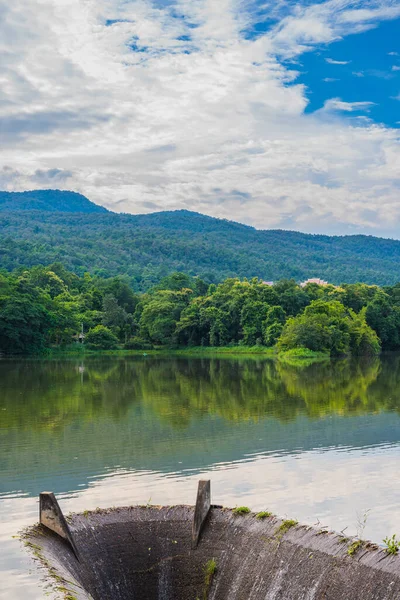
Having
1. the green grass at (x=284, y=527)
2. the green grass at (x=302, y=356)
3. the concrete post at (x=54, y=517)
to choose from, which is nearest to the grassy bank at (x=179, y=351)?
the green grass at (x=302, y=356)

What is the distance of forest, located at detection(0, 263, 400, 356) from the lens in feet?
176

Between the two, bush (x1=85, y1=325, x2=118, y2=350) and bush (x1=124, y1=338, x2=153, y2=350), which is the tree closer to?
bush (x1=124, y1=338, x2=153, y2=350)

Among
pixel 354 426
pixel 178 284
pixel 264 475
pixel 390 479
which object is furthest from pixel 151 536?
pixel 178 284

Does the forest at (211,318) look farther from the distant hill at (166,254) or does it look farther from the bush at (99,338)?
the distant hill at (166,254)

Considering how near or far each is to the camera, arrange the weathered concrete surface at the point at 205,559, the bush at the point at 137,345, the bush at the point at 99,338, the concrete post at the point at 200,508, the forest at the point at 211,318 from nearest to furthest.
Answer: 1. the weathered concrete surface at the point at 205,559
2. the concrete post at the point at 200,508
3. the forest at the point at 211,318
4. the bush at the point at 99,338
5. the bush at the point at 137,345

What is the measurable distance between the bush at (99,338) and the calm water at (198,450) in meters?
29.7

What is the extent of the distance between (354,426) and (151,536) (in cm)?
1122

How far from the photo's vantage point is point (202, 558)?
8.22 meters

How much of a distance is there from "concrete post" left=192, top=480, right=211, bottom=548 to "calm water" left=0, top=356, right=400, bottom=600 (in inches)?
78.2

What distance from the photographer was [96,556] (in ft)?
26.7

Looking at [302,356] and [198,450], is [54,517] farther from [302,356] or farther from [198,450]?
[302,356]

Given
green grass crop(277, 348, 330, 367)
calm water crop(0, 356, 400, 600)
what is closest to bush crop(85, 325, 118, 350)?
green grass crop(277, 348, 330, 367)

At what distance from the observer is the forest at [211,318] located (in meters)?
53.7

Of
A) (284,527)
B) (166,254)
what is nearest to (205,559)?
(284,527)
